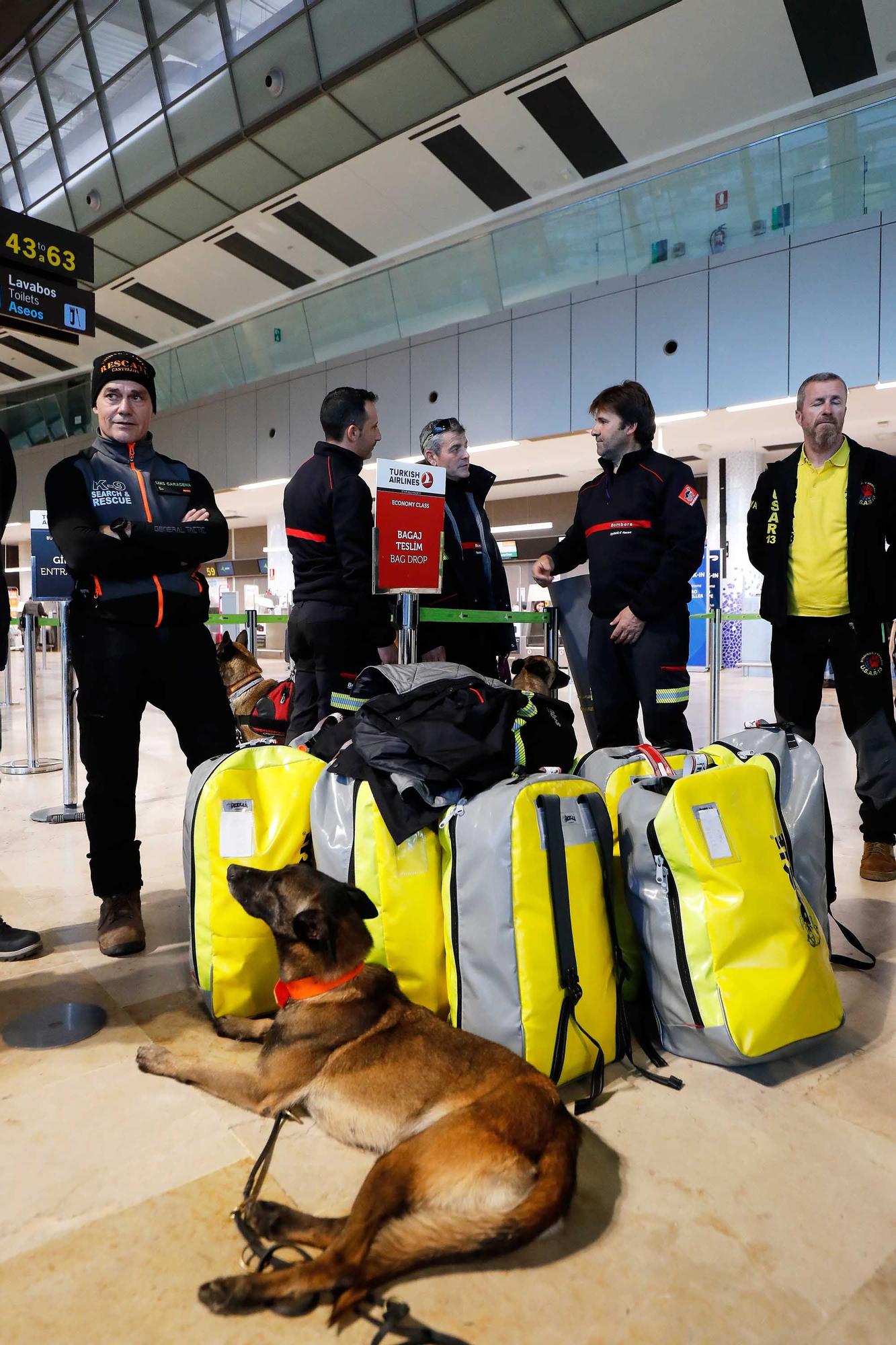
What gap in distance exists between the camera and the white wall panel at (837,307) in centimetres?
1143

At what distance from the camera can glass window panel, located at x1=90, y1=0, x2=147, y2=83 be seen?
1273 cm

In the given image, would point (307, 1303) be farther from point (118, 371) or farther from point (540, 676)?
point (540, 676)

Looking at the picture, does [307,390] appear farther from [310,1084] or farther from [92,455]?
[310,1084]

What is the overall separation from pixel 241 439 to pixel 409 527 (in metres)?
17.8

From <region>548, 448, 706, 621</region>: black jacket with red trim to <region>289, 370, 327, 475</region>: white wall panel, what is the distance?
15478 millimetres

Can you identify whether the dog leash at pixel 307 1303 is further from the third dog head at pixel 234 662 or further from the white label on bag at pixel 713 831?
the third dog head at pixel 234 662

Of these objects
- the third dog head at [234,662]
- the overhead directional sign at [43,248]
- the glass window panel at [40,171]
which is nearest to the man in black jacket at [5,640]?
the third dog head at [234,662]

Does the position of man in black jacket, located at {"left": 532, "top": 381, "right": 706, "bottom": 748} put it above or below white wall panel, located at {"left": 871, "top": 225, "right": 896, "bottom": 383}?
below

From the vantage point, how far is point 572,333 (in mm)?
14203

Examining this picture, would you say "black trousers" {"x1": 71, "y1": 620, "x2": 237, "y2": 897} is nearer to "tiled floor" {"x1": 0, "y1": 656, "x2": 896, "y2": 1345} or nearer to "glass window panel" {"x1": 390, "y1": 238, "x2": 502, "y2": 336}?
"tiled floor" {"x1": 0, "y1": 656, "x2": 896, "y2": 1345}

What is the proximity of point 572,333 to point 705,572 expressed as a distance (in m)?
4.85

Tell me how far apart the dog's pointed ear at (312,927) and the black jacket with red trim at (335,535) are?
1.65m

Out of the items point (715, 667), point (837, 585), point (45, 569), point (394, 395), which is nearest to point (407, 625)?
point (837, 585)

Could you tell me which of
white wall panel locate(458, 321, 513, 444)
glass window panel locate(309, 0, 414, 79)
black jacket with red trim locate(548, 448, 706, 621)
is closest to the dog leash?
black jacket with red trim locate(548, 448, 706, 621)
